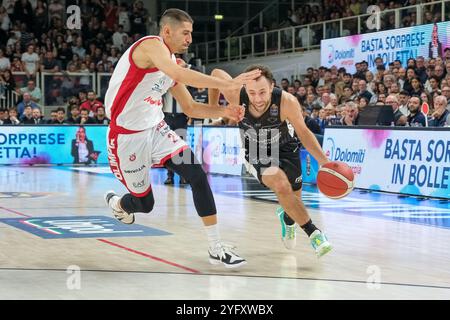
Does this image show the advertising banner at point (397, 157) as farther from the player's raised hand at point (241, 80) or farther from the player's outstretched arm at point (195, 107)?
the player's raised hand at point (241, 80)

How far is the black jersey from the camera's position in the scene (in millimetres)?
7898

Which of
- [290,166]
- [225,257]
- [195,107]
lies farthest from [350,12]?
[225,257]

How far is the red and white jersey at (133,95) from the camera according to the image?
23.2ft

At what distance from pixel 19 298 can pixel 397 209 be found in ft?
24.1

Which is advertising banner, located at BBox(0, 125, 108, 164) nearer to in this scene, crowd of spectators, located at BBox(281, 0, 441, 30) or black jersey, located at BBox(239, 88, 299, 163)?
crowd of spectators, located at BBox(281, 0, 441, 30)

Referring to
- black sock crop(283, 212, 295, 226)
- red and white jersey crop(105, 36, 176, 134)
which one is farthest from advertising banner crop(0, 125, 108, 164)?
red and white jersey crop(105, 36, 176, 134)

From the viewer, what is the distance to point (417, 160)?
44.1 feet

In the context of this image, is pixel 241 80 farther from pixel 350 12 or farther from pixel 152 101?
pixel 350 12

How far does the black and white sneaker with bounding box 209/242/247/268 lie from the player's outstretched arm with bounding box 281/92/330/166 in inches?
45.2

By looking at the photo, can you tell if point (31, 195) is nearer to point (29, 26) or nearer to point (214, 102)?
point (214, 102)

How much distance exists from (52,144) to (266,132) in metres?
14.3

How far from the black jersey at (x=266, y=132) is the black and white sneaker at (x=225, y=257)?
1236 millimetres

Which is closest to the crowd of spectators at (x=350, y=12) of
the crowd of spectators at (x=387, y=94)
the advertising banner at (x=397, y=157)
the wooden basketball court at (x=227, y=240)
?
the crowd of spectators at (x=387, y=94)

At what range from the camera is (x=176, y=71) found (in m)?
6.58
